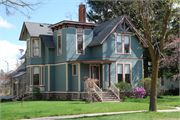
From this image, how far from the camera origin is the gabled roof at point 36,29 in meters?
27.1

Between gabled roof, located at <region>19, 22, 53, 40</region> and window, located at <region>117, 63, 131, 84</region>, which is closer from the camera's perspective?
window, located at <region>117, 63, 131, 84</region>

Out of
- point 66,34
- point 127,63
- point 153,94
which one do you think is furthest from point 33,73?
point 153,94

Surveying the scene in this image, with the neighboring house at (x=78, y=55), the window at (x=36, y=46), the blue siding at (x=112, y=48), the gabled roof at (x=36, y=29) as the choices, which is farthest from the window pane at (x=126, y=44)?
the window at (x=36, y=46)

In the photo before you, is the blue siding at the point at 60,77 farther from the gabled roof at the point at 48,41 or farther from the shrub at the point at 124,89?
the shrub at the point at 124,89

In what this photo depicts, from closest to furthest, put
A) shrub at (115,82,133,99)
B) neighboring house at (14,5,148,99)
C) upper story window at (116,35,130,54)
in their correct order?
shrub at (115,82,133,99)
neighboring house at (14,5,148,99)
upper story window at (116,35,130,54)

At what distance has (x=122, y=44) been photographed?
26359mm

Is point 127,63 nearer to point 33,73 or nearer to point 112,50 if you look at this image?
point 112,50

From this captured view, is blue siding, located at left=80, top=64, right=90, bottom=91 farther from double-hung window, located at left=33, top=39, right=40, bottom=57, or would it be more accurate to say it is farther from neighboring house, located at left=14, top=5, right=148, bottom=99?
double-hung window, located at left=33, top=39, right=40, bottom=57

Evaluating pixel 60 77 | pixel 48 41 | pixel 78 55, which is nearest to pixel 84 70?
pixel 78 55

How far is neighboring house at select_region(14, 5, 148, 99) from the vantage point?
24844 mm

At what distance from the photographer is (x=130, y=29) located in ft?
87.9

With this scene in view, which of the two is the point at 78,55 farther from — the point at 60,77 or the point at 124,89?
the point at 124,89

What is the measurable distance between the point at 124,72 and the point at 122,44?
3024 millimetres

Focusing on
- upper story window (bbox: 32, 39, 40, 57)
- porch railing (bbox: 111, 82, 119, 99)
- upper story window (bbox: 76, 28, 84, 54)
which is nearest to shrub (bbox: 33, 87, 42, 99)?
upper story window (bbox: 32, 39, 40, 57)
